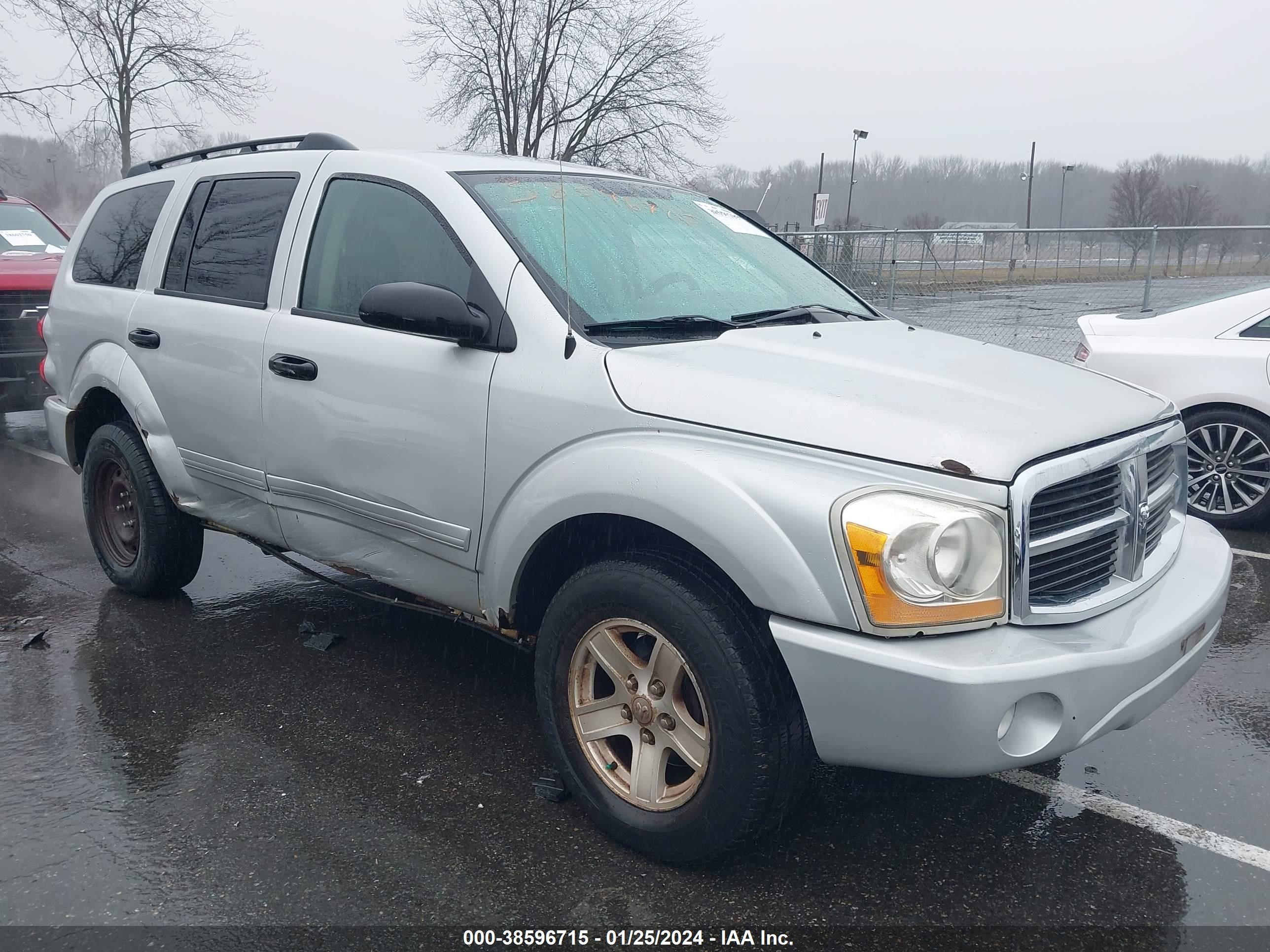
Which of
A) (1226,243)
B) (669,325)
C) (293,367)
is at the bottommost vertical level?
(293,367)

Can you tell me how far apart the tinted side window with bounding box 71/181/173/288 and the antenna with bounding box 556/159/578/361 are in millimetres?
2328

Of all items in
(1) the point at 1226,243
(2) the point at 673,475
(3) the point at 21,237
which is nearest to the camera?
(2) the point at 673,475

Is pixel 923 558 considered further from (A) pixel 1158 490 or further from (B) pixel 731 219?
(B) pixel 731 219

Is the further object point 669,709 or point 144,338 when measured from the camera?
point 144,338

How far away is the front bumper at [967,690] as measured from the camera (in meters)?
2.24

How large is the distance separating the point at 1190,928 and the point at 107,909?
2.69m

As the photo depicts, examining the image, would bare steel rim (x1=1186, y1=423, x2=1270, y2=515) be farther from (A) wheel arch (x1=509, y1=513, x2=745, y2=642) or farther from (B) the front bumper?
(A) wheel arch (x1=509, y1=513, x2=745, y2=642)

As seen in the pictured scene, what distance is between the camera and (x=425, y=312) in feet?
9.75

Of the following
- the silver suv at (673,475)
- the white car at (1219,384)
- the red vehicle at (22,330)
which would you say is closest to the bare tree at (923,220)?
the white car at (1219,384)

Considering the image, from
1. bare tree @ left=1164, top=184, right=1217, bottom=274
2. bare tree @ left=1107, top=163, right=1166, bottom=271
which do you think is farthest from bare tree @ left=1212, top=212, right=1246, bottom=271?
bare tree @ left=1107, top=163, right=1166, bottom=271

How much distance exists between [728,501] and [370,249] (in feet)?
5.96

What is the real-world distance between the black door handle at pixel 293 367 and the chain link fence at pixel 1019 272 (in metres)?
8.82

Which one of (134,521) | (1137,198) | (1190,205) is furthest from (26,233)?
A: (1137,198)

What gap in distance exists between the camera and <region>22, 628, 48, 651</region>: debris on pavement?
14.3 feet
